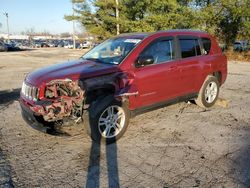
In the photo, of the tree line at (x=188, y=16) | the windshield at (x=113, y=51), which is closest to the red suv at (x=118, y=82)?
the windshield at (x=113, y=51)

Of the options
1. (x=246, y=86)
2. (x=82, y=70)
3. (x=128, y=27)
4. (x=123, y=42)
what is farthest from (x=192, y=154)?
(x=128, y=27)

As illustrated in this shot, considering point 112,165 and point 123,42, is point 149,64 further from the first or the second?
point 112,165

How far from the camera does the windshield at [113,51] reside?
5758 millimetres

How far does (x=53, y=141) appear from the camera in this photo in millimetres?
5375

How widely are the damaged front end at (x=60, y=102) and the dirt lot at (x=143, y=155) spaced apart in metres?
0.58

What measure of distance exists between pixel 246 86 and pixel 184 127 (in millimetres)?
5528

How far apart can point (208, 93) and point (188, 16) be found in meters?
18.4

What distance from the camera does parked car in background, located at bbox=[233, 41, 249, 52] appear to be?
79.0 ft

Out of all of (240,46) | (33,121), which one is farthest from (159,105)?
(240,46)

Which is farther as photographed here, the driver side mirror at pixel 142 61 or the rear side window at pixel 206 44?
the rear side window at pixel 206 44

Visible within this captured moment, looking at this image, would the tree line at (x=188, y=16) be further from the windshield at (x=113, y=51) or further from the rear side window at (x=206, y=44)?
the windshield at (x=113, y=51)

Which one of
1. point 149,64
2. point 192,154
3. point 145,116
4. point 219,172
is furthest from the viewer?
point 145,116

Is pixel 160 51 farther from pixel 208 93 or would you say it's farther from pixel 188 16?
pixel 188 16

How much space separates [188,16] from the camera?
24.5m
